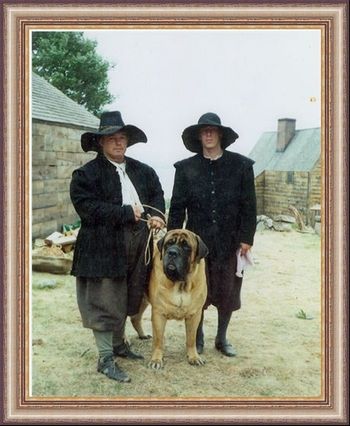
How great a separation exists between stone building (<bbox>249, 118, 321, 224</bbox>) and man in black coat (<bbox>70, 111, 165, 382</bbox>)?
63.2 inches

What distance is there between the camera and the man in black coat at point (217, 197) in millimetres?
4539

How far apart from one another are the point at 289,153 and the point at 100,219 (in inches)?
177

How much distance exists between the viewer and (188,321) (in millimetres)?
4449

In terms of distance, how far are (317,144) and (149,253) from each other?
78.0 inches

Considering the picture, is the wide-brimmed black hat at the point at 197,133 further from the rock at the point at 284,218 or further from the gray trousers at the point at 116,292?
the rock at the point at 284,218

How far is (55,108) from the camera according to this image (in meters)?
6.97

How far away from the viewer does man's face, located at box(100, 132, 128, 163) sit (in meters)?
4.19

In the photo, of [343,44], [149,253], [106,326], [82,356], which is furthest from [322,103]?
[82,356]

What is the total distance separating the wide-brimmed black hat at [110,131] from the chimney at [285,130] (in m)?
1.53

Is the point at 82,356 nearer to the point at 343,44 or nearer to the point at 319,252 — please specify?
the point at 319,252

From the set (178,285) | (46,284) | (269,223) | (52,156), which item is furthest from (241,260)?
(52,156)

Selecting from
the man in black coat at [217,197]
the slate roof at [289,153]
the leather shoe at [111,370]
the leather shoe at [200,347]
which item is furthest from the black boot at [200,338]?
the slate roof at [289,153]

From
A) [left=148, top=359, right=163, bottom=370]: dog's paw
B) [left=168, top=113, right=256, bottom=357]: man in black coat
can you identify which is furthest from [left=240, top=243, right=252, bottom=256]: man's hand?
[left=148, top=359, right=163, bottom=370]: dog's paw

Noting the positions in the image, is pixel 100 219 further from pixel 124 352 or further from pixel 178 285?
pixel 124 352
